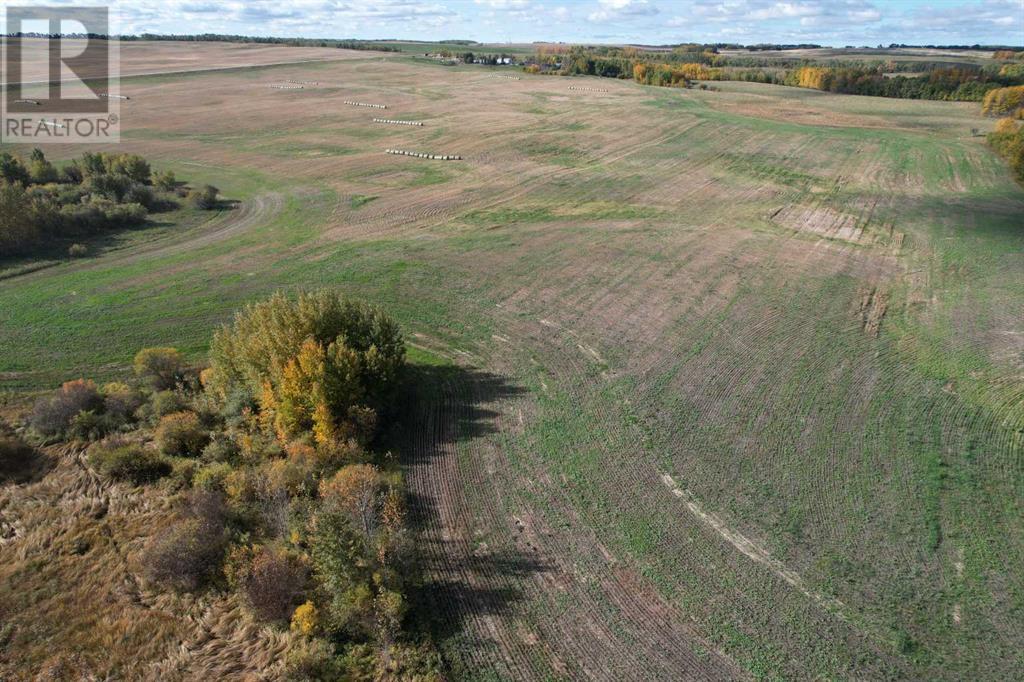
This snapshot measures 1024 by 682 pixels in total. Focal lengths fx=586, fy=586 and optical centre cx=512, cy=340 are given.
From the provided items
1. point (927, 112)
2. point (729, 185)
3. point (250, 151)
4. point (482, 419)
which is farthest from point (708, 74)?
point (482, 419)

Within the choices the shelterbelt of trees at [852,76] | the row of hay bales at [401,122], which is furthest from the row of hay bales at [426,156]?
the shelterbelt of trees at [852,76]

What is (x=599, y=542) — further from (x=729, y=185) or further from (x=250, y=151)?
(x=250, y=151)

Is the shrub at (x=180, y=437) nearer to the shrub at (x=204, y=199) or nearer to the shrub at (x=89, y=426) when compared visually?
the shrub at (x=89, y=426)

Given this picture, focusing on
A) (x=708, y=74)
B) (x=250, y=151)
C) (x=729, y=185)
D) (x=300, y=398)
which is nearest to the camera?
(x=300, y=398)

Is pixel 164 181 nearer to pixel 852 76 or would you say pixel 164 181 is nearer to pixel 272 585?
pixel 272 585

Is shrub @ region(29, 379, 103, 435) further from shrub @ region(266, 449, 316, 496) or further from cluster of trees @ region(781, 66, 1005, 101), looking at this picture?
cluster of trees @ region(781, 66, 1005, 101)

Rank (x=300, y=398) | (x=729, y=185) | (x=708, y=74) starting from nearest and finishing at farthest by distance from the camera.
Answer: (x=300, y=398) → (x=729, y=185) → (x=708, y=74)
